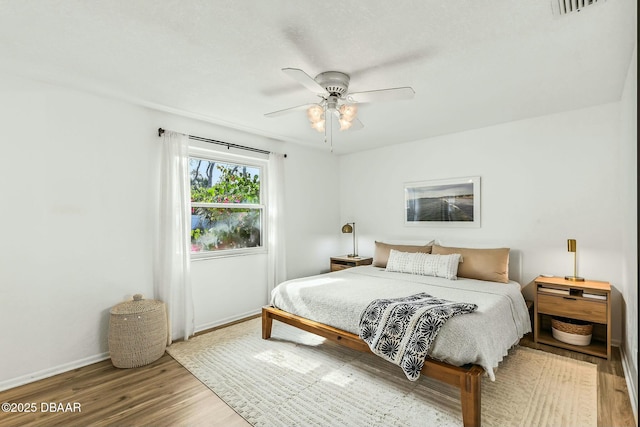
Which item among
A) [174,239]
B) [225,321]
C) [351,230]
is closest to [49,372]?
[174,239]

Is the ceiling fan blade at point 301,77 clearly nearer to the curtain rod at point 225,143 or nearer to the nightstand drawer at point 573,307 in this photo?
the curtain rod at point 225,143

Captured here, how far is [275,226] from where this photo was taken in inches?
173

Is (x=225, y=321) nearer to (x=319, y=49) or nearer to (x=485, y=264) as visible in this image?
(x=485, y=264)

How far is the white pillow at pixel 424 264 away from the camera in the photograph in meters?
3.67

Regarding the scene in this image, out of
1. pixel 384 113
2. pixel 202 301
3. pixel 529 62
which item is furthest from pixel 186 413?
pixel 529 62

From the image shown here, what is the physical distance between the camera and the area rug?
208 cm

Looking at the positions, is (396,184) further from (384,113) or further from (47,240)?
(47,240)

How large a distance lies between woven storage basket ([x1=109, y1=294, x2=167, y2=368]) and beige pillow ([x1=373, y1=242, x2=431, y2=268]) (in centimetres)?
279

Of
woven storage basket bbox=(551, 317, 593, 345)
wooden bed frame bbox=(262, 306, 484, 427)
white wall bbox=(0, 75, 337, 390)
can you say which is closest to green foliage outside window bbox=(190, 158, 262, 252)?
white wall bbox=(0, 75, 337, 390)

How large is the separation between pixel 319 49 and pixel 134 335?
2.82 meters

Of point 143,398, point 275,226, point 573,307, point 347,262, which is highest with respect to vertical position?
point 275,226

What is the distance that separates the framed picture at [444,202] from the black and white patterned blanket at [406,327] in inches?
75.9

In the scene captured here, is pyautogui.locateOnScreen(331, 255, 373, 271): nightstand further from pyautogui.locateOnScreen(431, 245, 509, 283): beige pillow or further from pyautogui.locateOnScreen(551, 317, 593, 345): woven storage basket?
pyautogui.locateOnScreen(551, 317, 593, 345): woven storage basket

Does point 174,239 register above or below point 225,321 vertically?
above
